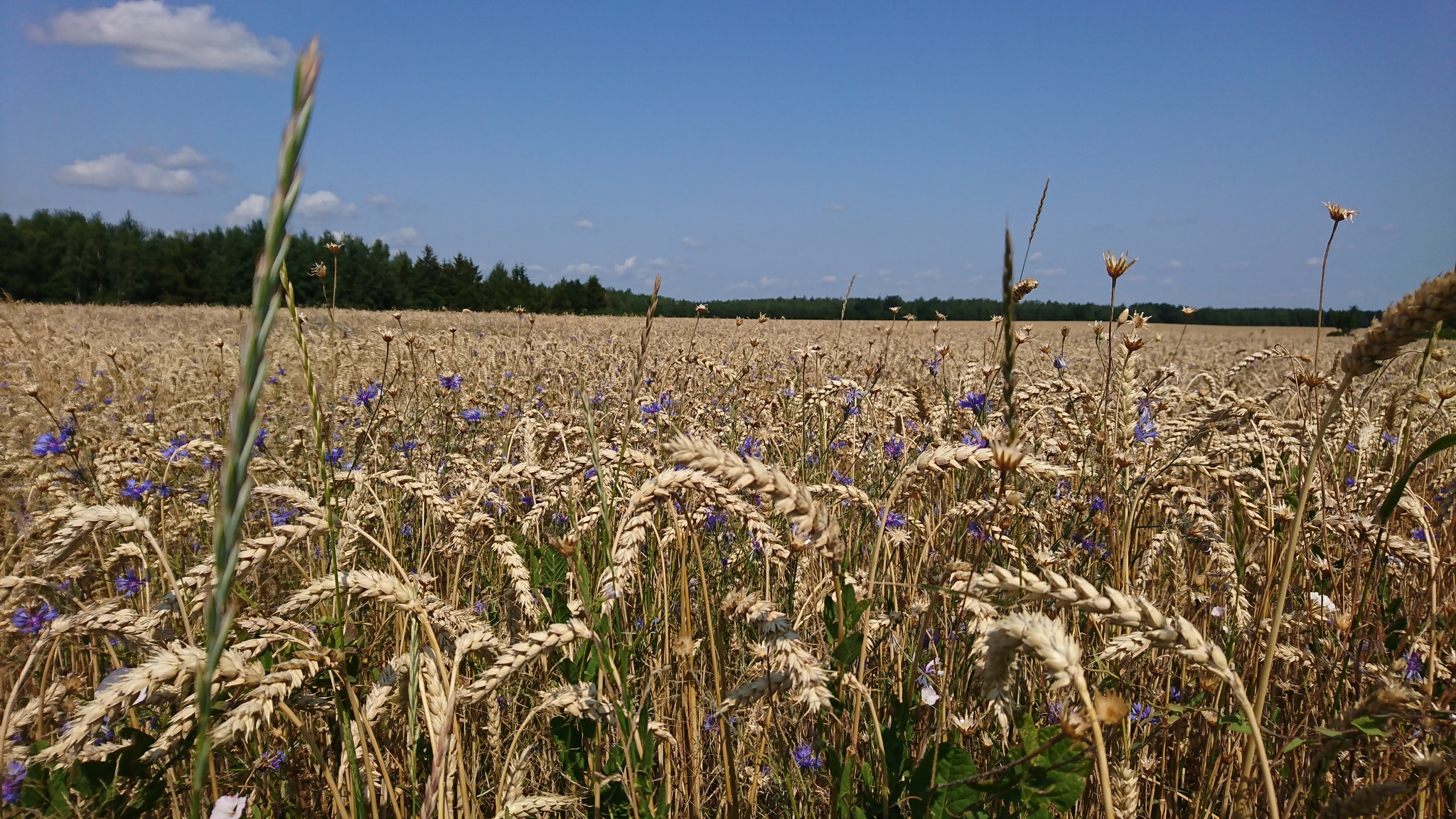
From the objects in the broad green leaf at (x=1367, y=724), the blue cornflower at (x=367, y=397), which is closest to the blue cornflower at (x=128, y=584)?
the blue cornflower at (x=367, y=397)

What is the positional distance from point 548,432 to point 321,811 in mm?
1089

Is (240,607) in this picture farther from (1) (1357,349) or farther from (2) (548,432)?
(1) (1357,349)

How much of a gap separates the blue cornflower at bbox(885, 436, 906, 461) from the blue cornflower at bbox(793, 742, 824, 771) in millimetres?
1682

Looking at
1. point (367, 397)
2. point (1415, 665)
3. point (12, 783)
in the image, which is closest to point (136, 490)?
point (367, 397)

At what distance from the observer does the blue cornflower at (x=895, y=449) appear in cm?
330

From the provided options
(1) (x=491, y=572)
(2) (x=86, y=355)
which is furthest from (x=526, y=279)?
(1) (x=491, y=572)

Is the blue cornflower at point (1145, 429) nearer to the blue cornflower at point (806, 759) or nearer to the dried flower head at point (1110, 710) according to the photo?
the blue cornflower at point (806, 759)

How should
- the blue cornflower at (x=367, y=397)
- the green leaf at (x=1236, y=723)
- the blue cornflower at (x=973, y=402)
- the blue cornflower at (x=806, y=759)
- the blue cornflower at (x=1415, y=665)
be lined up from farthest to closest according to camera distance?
the blue cornflower at (x=367, y=397), the blue cornflower at (x=973, y=402), the blue cornflower at (x=1415, y=665), the blue cornflower at (x=806, y=759), the green leaf at (x=1236, y=723)

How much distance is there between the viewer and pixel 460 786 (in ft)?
4.42

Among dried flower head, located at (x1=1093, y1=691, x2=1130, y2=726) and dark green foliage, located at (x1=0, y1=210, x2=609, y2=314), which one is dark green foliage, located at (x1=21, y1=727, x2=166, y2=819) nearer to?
dried flower head, located at (x1=1093, y1=691, x2=1130, y2=726)

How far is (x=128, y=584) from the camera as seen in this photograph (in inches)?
87.0

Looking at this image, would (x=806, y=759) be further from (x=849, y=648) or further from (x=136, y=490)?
(x=136, y=490)

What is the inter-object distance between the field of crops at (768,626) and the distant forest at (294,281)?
45646 mm

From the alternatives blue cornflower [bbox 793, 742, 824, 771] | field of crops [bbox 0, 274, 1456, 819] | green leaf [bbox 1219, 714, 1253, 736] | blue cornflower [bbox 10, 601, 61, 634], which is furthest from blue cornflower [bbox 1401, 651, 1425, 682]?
blue cornflower [bbox 10, 601, 61, 634]
